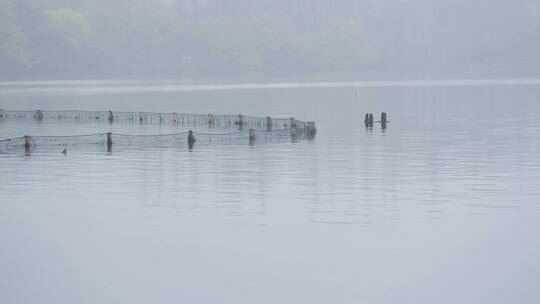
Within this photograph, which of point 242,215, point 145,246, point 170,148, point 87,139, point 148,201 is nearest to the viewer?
point 145,246

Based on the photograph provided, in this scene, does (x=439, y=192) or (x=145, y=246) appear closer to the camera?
(x=145, y=246)

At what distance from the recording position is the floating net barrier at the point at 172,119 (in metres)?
83.2

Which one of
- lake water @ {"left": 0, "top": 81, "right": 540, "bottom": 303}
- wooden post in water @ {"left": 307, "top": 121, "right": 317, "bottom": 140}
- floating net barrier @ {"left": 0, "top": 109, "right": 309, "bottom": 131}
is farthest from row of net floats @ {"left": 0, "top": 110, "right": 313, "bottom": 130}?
lake water @ {"left": 0, "top": 81, "right": 540, "bottom": 303}

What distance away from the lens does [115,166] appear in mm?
53750

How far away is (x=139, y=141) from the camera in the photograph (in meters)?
69.3

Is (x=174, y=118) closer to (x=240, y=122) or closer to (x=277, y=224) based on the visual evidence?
(x=240, y=122)

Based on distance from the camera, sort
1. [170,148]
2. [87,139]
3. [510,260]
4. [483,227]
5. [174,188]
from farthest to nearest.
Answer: [87,139]
[170,148]
[174,188]
[483,227]
[510,260]

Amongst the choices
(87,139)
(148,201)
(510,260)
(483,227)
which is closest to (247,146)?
(87,139)

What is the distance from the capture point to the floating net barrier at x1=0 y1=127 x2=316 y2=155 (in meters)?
63.6

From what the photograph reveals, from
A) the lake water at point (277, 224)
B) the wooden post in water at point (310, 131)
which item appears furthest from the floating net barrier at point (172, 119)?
the lake water at point (277, 224)

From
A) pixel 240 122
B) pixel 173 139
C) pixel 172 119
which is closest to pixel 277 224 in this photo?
pixel 173 139

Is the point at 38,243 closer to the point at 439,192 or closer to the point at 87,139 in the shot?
the point at 439,192

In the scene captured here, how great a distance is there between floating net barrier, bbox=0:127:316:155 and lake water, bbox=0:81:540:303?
2.62 m

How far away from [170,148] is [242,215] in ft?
88.7
